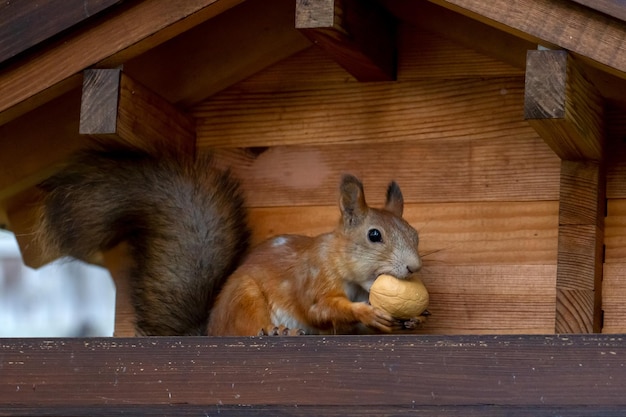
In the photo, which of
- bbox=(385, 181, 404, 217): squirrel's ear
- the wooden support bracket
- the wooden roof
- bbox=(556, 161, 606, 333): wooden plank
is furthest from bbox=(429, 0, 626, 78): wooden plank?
bbox=(385, 181, 404, 217): squirrel's ear

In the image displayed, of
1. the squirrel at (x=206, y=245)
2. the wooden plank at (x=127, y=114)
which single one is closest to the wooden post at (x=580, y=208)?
the squirrel at (x=206, y=245)

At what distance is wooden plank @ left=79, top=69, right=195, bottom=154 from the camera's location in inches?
92.7

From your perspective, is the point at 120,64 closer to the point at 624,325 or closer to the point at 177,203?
the point at 177,203

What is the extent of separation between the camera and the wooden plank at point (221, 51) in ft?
8.42

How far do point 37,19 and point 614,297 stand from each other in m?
1.04

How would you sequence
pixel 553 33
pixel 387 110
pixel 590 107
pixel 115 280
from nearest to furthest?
1. pixel 553 33
2. pixel 590 107
3. pixel 387 110
4. pixel 115 280

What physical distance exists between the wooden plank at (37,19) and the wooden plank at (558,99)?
676 millimetres

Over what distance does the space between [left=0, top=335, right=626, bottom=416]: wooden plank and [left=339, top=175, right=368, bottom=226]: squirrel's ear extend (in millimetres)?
505

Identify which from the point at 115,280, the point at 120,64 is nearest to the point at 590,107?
the point at 120,64

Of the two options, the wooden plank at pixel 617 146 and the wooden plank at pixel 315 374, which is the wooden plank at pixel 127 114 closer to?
the wooden plank at pixel 315 374

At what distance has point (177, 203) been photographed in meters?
2.65

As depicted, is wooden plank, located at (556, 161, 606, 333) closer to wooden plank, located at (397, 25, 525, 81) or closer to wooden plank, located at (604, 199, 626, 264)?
wooden plank, located at (604, 199, 626, 264)

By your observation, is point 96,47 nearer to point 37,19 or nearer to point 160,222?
point 37,19

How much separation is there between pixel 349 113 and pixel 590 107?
512 millimetres
